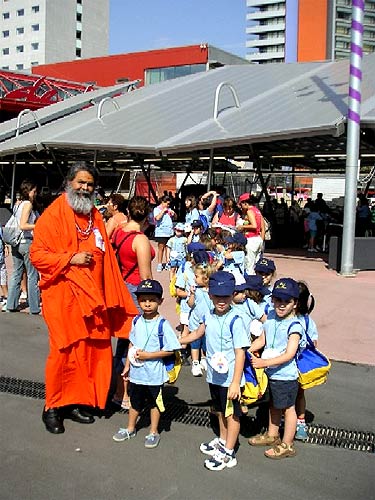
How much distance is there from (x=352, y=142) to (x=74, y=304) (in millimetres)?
9099

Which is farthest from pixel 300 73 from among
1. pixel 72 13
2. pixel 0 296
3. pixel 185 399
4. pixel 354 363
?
pixel 72 13

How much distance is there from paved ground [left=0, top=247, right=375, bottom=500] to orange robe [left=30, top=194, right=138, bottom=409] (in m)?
0.34

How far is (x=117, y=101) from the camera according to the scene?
23734 millimetres

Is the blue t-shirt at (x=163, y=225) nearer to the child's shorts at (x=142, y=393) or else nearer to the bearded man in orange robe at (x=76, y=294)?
the bearded man in orange robe at (x=76, y=294)

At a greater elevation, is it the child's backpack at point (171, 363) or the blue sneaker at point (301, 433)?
the child's backpack at point (171, 363)

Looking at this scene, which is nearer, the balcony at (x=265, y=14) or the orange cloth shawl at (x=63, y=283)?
the orange cloth shawl at (x=63, y=283)

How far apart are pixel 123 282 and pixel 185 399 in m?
1.25

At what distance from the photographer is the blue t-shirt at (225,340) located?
3.80 meters

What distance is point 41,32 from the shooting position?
91.8 m

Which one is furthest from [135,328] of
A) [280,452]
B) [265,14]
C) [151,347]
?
[265,14]

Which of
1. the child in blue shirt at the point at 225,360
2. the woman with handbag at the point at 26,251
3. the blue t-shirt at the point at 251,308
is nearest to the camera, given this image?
the child in blue shirt at the point at 225,360

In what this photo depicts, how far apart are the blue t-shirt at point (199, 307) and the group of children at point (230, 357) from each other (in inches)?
32.0

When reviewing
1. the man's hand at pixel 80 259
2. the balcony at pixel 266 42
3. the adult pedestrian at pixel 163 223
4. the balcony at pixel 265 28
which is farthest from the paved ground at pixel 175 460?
the balcony at pixel 265 28

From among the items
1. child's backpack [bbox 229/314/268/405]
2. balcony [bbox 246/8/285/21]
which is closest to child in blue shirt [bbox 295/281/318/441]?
child's backpack [bbox 229/314/268/405]
